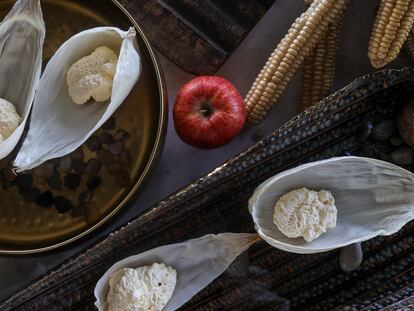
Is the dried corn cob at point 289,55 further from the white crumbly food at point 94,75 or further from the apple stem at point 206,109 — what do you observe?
the white crumbly food at point 94,75

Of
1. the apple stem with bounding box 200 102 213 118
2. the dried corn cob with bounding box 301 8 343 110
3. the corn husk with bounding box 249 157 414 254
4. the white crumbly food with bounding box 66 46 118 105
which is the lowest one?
the white crumbly food with bounding box 66 46 118 105

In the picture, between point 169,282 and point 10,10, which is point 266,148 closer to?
point 169,282

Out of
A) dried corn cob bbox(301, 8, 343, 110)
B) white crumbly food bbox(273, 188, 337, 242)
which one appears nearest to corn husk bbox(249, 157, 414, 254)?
white crumbly food bbox(273, 188, 337, 242)

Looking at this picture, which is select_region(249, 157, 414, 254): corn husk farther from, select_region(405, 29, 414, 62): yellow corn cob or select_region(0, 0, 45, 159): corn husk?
select_region(0, 0, 45, 159): corn husk

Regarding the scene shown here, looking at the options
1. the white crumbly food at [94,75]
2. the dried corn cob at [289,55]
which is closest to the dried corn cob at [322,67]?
the dried corn cob at [289,55]

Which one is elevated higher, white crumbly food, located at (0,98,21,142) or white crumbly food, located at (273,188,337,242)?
white crumbly food, located at (273,188,337,242)

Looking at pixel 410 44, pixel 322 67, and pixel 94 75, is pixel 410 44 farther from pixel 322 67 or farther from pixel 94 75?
pixel 94 75
